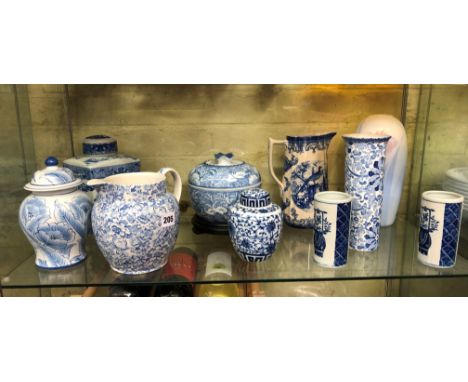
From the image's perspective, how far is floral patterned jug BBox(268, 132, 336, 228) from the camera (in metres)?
0.76

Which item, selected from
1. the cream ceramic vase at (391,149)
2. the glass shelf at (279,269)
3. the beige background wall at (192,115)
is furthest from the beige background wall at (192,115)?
the glass shelf at (279,269)

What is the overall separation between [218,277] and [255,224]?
102 millimetres

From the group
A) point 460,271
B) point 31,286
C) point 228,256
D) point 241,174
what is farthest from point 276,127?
point 31,286

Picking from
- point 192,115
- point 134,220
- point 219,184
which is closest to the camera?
point 134,220

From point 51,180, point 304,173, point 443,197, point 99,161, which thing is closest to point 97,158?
point 99,161

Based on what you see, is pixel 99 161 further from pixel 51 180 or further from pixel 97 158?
pixel 51 180

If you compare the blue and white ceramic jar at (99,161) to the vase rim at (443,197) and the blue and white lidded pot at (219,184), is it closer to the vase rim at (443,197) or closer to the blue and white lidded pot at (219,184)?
the blue and white lidded pot at (219,184)

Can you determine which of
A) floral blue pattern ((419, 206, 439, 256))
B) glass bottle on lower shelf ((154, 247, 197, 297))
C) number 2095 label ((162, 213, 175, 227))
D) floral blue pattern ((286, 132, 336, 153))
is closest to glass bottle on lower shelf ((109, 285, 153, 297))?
glass bottle on lower shelf ((154, 247, 197, 297))

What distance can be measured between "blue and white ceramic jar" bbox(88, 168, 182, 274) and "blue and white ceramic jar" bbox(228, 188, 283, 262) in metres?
0.10

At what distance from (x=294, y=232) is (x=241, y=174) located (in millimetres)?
156

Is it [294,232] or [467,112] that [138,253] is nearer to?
[294,232]

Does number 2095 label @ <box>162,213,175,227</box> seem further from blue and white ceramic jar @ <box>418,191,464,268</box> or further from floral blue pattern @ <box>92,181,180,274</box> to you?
blue and white ceramic jar @ <box>418,191,464,268</box>

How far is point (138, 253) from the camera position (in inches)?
24.8

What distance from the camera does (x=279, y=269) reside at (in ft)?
2.19
